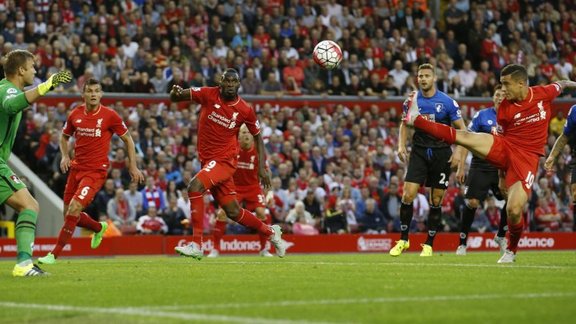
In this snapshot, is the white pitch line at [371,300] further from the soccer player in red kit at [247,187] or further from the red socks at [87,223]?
the soccer player in red kit at [247,187]

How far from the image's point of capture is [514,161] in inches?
556

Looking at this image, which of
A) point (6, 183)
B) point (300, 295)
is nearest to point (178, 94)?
point (6, 183)

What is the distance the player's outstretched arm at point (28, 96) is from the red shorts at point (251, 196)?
9.00 m

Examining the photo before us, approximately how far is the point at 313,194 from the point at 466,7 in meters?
12.2

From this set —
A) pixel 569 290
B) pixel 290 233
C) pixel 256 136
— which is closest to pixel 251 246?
pixel 290 233

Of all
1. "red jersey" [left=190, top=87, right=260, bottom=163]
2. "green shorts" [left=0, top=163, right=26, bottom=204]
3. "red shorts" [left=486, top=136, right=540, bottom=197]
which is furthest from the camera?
"red jersey" [left=190, top=87, right=260, bottom=163]

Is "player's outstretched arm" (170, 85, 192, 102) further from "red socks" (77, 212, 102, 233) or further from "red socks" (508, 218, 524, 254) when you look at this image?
"red socks" (508, 218, 524, 254)

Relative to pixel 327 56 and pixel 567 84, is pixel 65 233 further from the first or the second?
pixel 567 84

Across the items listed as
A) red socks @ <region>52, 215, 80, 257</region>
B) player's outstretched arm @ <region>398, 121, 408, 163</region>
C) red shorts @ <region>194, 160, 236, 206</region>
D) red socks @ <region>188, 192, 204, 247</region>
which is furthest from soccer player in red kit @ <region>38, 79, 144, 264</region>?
player's outstretched arm @ <region>398, 121, 408, 163</region>

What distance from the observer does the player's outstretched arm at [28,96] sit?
38.4 ft

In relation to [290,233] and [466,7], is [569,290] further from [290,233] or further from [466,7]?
[466,7]

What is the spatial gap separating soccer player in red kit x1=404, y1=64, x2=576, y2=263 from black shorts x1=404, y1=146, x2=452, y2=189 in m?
3.57

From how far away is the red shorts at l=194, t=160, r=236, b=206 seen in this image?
16.4m

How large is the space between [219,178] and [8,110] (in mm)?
5093
